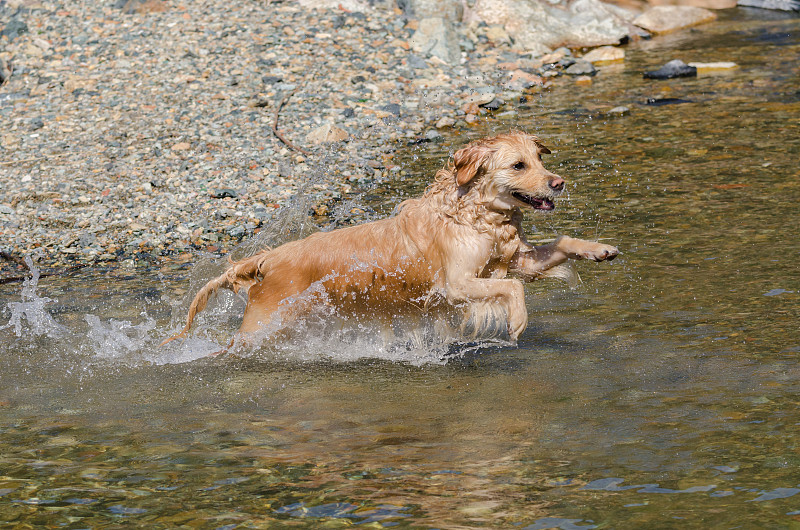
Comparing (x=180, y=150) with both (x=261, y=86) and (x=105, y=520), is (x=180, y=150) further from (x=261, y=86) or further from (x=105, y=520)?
(x=105, y=520)

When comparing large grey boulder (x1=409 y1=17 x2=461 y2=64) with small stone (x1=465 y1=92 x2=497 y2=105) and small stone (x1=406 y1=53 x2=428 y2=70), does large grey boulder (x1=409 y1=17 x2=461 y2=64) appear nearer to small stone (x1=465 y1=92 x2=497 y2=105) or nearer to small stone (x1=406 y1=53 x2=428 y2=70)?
small stone (x1=406 y1=53 x2=428 y2=70)

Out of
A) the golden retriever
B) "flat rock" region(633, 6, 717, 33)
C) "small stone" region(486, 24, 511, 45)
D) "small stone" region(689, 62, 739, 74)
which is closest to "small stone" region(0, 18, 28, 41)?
"small stone" region(486, 24, 511, 45)

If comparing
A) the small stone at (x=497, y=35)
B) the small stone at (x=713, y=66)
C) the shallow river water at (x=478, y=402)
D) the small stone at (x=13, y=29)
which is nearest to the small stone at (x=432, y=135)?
the shallow river water at (x=478, y=402)

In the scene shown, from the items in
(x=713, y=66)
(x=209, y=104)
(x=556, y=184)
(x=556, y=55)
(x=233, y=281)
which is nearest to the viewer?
(x=556, y=184)

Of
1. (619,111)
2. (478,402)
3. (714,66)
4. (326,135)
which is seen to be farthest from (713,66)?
(478,402)

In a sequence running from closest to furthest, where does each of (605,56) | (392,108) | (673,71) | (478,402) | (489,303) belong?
(478,402) → (489,303) → (392,108) → (673,71) → (605,56)

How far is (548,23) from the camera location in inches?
714

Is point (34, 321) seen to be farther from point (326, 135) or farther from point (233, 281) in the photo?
point (326, 135)

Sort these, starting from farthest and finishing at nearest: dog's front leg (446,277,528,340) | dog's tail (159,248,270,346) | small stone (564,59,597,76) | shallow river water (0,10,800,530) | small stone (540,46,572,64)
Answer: small stone (540,46,572,64), small stone (564,59,597,76), dog's tail (159,248,270,346), dog's front leg (446,277,528,340), shallow river water (0,10,800,530)

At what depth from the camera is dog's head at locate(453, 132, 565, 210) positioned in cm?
623

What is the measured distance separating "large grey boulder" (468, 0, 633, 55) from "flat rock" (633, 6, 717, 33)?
0.76 m

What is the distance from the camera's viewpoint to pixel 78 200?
11.0 metres

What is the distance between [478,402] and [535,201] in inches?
59.4

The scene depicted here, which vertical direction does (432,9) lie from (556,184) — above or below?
above
